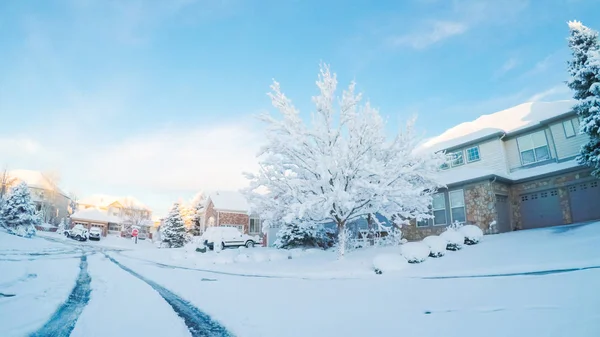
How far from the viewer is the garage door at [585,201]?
46.4ft

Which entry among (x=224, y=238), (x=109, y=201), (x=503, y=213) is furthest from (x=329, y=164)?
(x=109, y=201)

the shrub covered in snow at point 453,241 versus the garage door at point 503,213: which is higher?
the garage door at point 503,213

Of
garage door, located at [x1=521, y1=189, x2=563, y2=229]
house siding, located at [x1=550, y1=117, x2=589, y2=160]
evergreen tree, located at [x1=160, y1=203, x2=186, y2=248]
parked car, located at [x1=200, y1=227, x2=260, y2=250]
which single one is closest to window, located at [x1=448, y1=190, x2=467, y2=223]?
garage door, located at [x1=521, y1=189, x2=563, y2=229]

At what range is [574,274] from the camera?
5.96 metres

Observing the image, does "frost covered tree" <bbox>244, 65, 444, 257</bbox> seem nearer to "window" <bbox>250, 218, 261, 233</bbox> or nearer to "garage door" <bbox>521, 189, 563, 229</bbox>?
"garage door" <bbox>521, 189, 563, 229</bbox>

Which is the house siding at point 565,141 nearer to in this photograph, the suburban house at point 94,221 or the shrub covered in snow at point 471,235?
the shrub covered in snow at point 471,235

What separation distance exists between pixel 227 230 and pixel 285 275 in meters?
15.3

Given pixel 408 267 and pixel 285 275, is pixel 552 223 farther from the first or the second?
pixel 285 275

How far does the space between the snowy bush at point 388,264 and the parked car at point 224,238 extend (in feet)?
54.3

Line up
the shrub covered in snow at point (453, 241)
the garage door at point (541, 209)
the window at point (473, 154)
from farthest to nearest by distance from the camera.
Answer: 1. the window at point (473, 154)
2. the garage door at point (541, 209)
3. the shrub covered in snow at point (453, 241)

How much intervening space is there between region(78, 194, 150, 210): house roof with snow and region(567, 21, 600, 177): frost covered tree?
74.1 metres

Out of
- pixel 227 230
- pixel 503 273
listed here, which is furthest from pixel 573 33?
pixel 227 230

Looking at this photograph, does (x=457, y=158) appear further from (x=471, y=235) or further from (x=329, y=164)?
(x=329, y=164)

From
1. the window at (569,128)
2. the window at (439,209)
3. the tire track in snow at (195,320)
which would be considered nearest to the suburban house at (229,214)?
the window at (439,209)
